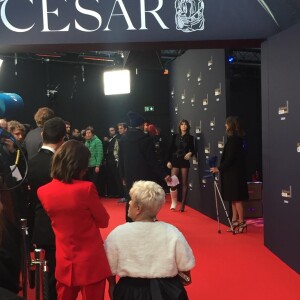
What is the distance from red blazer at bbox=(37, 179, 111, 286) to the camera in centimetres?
282

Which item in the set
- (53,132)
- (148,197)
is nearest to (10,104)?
(53,132)

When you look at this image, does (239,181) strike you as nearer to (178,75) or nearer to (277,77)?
(277,77)

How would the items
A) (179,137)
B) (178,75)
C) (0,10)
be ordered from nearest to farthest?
(0,10) < (179,137) < (178,75)

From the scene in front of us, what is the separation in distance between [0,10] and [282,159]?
3300mm

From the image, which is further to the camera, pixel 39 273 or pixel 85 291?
pixel 85 291

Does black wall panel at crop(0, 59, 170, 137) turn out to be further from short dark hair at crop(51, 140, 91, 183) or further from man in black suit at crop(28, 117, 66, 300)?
short dark hair at crop(51, 140, 91, 183)

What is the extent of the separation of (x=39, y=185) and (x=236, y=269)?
8.74 feet

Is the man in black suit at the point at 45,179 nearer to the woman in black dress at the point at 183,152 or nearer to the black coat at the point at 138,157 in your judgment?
the black coat at the point at 138,157

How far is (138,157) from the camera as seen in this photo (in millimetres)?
5406

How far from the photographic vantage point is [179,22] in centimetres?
524

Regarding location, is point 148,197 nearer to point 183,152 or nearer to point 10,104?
point 10,104

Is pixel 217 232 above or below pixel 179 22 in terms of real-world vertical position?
below

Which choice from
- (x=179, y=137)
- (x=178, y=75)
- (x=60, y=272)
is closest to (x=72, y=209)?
(x=60, y=272)

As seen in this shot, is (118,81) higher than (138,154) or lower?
higher
